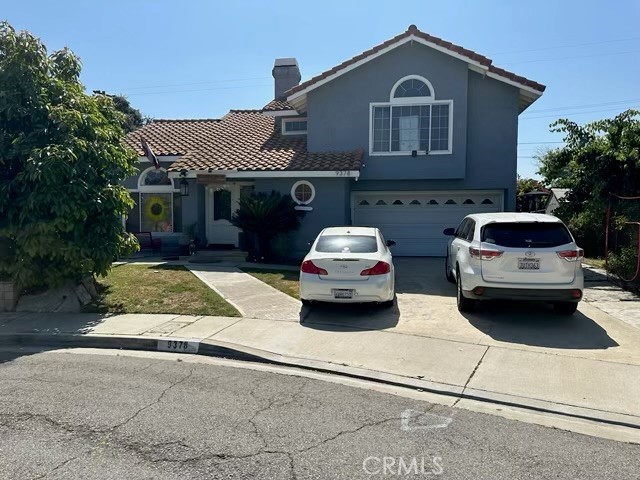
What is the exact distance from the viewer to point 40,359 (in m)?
6.52

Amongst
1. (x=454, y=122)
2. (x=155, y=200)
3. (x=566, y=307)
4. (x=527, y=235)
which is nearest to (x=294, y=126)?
(x=155, y=200)

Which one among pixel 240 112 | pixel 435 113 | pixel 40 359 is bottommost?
pixel 40 359

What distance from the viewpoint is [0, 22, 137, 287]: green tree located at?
8.58 metres

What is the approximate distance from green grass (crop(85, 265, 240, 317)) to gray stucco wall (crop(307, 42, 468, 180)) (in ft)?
23.5

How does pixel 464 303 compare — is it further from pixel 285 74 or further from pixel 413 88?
pixel 285 74

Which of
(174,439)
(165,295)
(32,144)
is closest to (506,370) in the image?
(174,439)

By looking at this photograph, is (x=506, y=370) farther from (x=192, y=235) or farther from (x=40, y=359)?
(x=192, y=235)

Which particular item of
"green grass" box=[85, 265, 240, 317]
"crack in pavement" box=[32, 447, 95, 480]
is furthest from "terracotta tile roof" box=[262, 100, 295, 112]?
"crack in pavement" box=[32, 447, 95, 480]

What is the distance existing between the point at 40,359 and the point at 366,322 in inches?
191

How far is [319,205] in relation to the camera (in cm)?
1530

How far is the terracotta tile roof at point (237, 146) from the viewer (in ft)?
49.6

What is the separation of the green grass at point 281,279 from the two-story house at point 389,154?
2.78 meters

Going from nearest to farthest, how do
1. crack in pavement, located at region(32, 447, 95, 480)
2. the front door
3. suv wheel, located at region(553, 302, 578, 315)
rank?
crack in pavement, located at region(32, 447, 95, 480) → suv wheel, located at region(553, 302, 578, 315) → the front door

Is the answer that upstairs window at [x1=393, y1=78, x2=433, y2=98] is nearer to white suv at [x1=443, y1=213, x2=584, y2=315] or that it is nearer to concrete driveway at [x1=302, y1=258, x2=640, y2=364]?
concrete driveway at [x1=302, y1=258, x2=640, y2=364]
